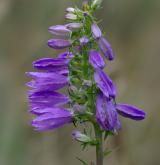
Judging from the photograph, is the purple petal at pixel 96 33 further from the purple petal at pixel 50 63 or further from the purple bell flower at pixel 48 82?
the purple bell flower at pixel 48 82

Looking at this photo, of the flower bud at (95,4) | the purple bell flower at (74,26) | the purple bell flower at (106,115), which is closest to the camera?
the purple bell flower at (106,115)

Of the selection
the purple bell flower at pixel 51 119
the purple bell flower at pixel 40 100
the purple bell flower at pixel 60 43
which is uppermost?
the purple bell flower at pixel 60 43

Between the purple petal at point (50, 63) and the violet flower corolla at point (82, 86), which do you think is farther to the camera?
the purple petal at point (50, 63)

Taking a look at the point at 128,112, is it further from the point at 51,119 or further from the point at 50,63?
the point at 50,63

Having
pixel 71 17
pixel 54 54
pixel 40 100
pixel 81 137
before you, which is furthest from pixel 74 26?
pixel 54 54

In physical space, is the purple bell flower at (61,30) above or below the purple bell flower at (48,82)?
above

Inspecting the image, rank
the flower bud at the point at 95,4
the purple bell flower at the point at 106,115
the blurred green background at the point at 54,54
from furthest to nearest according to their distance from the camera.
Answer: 1. the blurred green background at the point at 54,54
2. the flower bud at the point at 95,4
3. the purple bell flower at the point at 106,115

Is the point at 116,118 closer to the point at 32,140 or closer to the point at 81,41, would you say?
the point at 81,41

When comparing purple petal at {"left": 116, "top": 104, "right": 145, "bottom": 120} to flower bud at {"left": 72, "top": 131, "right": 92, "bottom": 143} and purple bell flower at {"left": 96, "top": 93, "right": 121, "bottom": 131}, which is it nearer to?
purple bell flower at {"left": 96, "top": 93, "right": 121, "bottom": 131}

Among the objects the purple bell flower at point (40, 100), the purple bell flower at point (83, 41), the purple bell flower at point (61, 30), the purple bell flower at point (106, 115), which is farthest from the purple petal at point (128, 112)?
the purple bell flower at point (61, 30)
